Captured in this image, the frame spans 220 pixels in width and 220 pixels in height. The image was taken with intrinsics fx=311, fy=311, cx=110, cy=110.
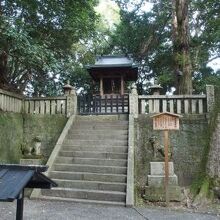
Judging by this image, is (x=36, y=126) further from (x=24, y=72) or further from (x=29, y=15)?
(x=24, y=72)

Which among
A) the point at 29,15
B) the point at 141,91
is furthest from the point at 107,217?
the point at 141,91

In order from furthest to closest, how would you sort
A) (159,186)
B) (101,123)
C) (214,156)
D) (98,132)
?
(101,123)
(98,132)
(214,156)
(159,186)

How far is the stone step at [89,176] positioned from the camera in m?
8.76

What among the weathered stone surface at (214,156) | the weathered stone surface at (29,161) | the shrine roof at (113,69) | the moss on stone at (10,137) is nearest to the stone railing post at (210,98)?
the weathered stone surface at (214,156)

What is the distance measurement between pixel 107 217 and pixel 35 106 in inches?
270

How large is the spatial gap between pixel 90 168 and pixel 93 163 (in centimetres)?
33

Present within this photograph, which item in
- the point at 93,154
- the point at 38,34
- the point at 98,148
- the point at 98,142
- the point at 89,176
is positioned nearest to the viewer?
the point at 89,176

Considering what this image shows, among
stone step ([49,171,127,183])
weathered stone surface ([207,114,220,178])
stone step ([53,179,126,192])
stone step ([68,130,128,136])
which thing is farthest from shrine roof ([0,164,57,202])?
stone step ([68,130,128,136])

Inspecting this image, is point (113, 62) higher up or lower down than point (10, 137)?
higher up

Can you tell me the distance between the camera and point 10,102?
11297 millimetres

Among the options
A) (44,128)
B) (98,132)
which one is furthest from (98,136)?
(44,128)

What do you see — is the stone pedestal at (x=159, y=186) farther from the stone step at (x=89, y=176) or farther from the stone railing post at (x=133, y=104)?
the stone railing post at (x=133, y=104)

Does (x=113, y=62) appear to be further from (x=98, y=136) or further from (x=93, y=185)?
(x=93, y=185)

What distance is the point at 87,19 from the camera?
14.7 m
